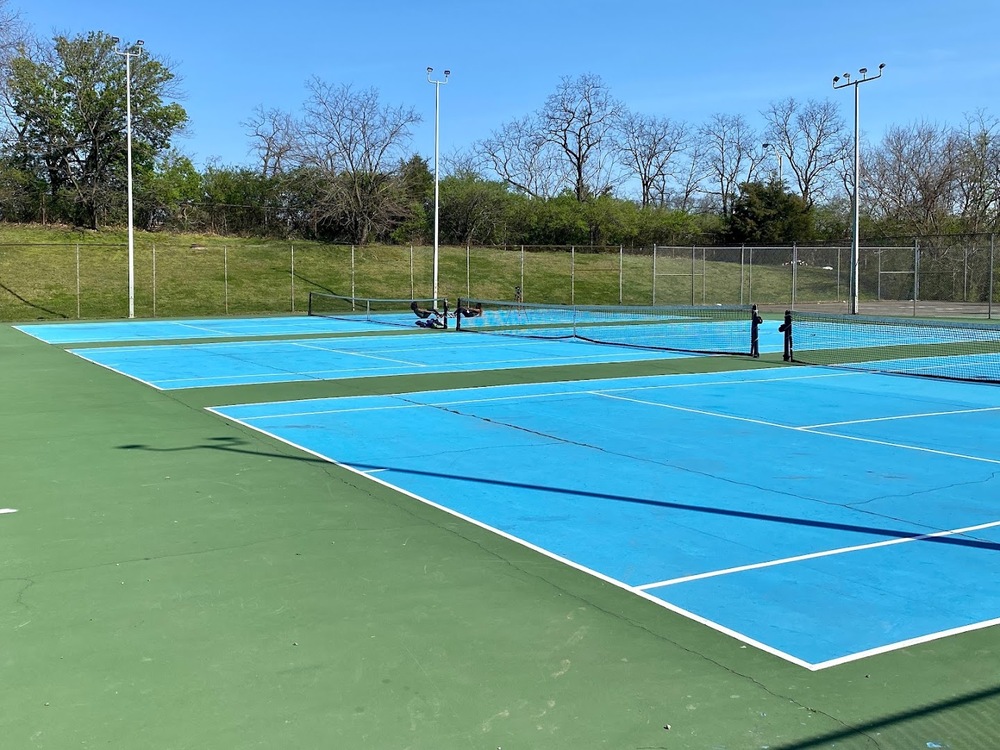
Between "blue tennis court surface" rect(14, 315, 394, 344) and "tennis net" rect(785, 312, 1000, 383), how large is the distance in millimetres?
13252

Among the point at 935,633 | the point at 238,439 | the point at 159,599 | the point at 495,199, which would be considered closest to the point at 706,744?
the point at 935,633

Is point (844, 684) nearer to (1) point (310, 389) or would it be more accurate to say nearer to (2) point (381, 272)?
(1) point (310, 389)

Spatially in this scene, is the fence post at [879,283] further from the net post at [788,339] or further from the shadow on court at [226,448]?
the shadow on court at [226,448]

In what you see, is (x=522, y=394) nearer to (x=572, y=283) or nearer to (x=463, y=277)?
(x=572, y=283)

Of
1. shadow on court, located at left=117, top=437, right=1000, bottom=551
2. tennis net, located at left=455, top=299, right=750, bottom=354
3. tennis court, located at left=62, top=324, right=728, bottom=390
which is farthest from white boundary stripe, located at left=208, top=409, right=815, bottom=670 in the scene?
tennis net, located at left=455, top=299, right=750, bottom=354

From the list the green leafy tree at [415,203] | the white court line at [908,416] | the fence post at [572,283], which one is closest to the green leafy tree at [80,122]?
the green leafy tree at [415,203]

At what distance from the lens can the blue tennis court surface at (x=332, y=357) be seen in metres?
17.7

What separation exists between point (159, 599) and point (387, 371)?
12.7m

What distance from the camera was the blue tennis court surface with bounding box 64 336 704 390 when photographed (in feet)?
58.0

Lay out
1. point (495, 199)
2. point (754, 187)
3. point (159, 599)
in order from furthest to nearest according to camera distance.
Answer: point (754, 187)
point (495, 199)
point (159, 599)

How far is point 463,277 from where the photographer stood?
157ft

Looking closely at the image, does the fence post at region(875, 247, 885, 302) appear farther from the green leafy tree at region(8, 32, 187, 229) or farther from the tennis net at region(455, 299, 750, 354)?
the green leafy tree at region(8, 32, 187, 229)

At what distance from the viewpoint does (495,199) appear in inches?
2315

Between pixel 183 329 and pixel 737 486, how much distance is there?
2524 cm
